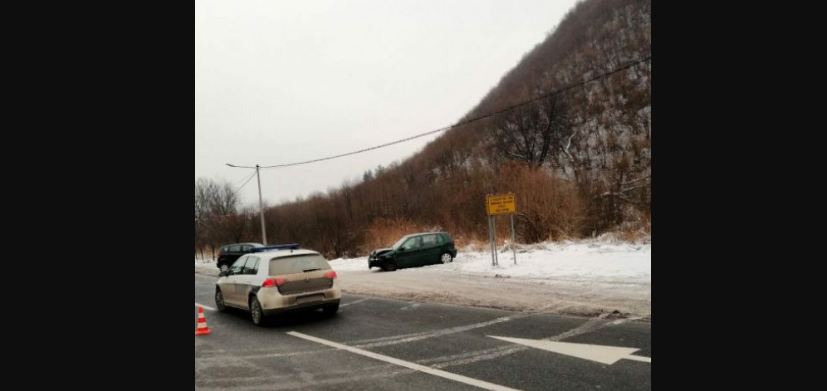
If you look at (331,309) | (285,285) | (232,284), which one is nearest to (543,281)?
(331,309)

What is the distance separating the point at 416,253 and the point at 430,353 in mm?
14993

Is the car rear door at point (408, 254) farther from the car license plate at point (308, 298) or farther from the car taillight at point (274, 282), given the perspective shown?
the car taillight at point (274, 282)

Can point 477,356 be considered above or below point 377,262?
above

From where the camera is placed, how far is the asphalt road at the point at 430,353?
5660mm

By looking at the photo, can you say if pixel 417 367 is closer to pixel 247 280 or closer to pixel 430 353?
pixel 430 353

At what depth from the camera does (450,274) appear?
18016 mm

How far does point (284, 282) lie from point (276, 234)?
46.6 meters

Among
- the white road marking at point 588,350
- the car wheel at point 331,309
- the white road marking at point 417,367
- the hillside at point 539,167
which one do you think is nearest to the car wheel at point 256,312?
the car wheel at point 331,309

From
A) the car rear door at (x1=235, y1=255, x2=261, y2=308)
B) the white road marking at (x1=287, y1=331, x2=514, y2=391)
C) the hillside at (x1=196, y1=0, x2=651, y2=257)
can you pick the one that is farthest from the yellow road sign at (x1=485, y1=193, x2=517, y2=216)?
the white road marking at (x1=287, y1=331, x2=514, y2=391)

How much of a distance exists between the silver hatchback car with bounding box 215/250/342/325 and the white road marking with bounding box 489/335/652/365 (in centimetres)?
437

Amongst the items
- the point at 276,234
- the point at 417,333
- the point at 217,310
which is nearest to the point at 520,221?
the point at 217,310

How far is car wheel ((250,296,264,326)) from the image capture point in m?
10.0

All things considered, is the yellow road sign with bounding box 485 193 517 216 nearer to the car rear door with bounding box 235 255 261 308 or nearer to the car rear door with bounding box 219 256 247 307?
the car rear door with bounding box 219 256 247 307

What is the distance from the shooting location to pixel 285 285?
387 inches
